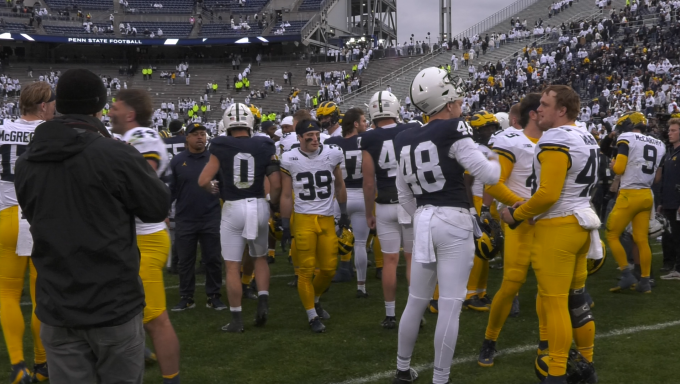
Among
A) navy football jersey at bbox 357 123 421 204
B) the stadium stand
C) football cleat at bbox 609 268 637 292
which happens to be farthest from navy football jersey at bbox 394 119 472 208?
the stadium stand

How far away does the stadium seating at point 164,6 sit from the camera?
153 ft

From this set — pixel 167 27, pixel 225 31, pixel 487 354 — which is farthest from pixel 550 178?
pixel 167 27

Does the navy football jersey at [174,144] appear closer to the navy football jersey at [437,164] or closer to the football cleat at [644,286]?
the navy football jersey at [437,164]

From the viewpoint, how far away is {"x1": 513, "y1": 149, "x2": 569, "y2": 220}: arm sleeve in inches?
158

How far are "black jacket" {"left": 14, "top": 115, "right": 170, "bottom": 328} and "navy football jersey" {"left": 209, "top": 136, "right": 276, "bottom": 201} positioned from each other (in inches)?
126

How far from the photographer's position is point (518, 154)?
16.8 feet

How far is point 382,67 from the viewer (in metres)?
38.4

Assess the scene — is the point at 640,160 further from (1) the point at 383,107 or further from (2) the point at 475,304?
(1) the point at 383,107

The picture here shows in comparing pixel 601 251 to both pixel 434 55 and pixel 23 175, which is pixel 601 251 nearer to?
pixel 23 175

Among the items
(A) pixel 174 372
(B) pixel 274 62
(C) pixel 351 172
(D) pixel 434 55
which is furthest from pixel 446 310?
(B) pixel 274 62

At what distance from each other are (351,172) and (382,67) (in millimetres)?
32098

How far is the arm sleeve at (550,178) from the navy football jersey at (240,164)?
265 cm

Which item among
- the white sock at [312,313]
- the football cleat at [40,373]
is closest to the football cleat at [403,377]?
the white sock at [312,313]

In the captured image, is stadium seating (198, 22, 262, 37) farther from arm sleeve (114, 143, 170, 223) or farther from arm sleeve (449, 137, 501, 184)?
arm sleeve (114, 143, 170, 223)
